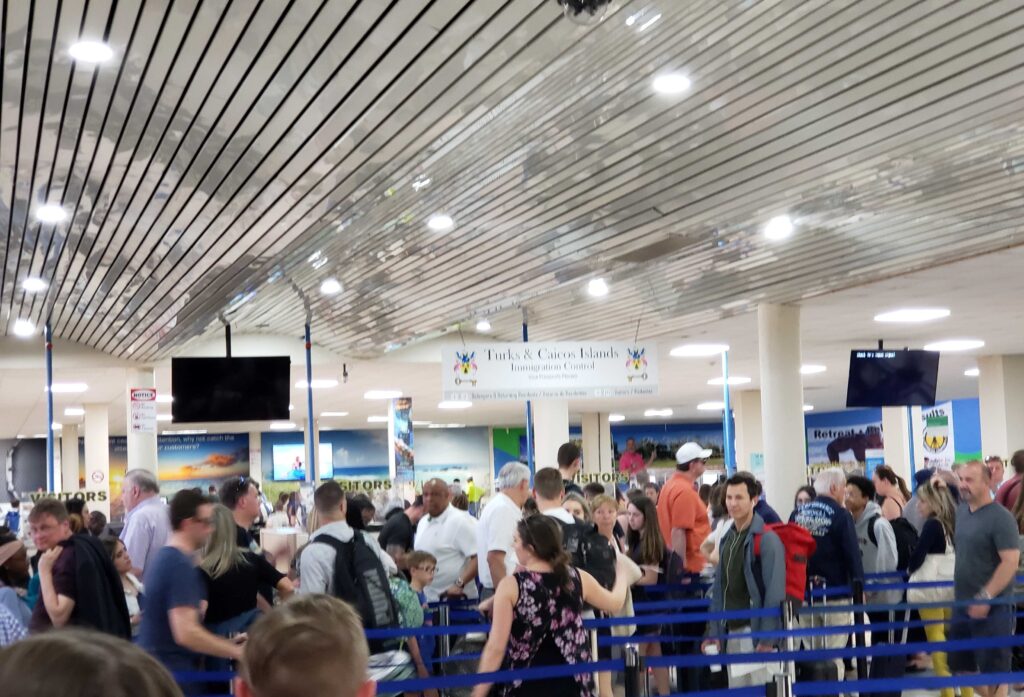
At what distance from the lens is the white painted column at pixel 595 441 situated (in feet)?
108

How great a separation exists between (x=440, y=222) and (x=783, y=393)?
5.70 metres

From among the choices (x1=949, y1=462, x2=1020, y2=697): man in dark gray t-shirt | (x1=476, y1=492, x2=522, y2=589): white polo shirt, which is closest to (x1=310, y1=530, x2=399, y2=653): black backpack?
(x1=476, y1=492, x2=522, y2=589): white polo shirt

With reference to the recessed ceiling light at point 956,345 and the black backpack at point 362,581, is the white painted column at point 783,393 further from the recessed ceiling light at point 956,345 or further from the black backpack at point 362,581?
the black backpack at point 362,581

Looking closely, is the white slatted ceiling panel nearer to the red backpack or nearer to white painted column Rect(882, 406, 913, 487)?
the red backpack

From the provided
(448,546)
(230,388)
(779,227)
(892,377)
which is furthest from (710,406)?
(448,546)

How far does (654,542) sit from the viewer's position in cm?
777

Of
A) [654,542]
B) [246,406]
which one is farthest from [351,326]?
[654,542]

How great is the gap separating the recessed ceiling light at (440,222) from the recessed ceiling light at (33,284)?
4162 millimetres

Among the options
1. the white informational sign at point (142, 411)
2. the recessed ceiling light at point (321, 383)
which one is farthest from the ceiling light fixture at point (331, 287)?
the recessed ceiling light at point (321, 383)

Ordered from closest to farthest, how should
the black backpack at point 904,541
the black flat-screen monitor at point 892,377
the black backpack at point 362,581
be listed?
the black backpack at point 362,581 < the black backpack at point 904,541 < the black flat-screen monitor at point 892,377

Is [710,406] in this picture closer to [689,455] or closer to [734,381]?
[734,381]

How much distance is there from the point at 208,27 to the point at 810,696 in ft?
14.2

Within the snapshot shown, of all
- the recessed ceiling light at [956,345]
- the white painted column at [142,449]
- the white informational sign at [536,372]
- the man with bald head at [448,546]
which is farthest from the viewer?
the recessed ceiling light at [956,345]

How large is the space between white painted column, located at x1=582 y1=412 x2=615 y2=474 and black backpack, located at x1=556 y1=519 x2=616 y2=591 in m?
26.6
